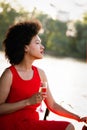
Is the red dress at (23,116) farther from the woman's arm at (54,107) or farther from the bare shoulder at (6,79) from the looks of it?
the woman's arm at (54,107)

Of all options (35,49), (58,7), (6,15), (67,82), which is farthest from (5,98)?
(67,82)

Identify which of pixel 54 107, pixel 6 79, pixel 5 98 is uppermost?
pixel 6 79

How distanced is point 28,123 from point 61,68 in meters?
3.60

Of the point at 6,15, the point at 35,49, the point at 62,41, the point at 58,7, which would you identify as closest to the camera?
the point at 35,49

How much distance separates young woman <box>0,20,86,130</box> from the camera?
5.82 ft

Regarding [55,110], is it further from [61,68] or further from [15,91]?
[61,68]

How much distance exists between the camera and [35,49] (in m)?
1.92

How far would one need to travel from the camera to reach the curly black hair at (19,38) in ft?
6.29

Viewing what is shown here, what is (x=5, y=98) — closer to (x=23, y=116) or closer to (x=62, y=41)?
(x=23, y=116)

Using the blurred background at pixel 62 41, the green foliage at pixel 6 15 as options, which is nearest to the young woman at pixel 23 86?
the blurred background at pixel 62 41

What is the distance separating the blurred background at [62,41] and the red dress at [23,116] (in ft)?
2.30

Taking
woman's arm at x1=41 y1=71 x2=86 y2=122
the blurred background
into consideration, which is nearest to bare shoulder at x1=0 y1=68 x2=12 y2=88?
woman's arm at x1=41 y1=71 x2=86 y2=122

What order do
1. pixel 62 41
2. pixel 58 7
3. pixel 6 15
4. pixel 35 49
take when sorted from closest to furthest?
1. pixel 35 49
2. pixel 6 15
3. pixel 58 7
4. pixel 62 41

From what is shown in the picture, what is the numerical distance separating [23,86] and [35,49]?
0.24 metres
